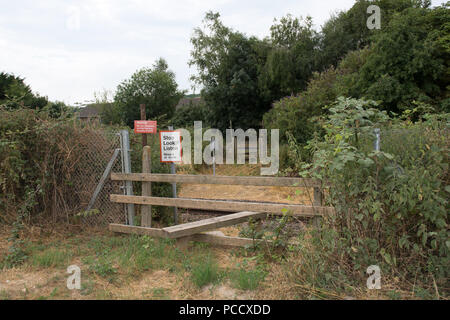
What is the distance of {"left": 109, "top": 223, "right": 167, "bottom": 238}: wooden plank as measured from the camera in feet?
17.9

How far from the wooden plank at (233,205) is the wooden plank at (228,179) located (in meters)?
0.28

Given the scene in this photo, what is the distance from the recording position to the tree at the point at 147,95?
110ft

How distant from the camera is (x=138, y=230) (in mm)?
5762

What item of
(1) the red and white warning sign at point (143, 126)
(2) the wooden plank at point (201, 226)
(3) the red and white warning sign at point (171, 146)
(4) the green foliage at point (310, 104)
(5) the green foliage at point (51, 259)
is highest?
(4) the green foliage at point (310, 104)

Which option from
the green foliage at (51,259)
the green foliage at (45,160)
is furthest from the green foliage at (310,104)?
the green foliage at (51,259)

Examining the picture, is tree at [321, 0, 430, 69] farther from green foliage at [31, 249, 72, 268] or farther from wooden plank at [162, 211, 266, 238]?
green foliage at [31, 249, 72, 268]

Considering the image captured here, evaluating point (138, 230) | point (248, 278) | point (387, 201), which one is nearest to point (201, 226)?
point (138, 230)

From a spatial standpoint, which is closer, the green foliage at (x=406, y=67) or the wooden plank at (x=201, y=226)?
the wooden plank at (x=201, y=226)

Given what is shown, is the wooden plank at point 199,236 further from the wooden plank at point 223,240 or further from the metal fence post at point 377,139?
the metal fence post at point 377,139

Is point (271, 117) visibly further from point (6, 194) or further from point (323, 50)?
point (6, 194)

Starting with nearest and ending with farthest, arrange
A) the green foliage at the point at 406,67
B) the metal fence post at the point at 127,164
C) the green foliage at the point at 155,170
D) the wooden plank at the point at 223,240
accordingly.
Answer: the wooden plank at the point at 223,240, the metal fence post at the point at 127,164, the green foliage at the point at 155,170, the green foliage at the point at 406,67
